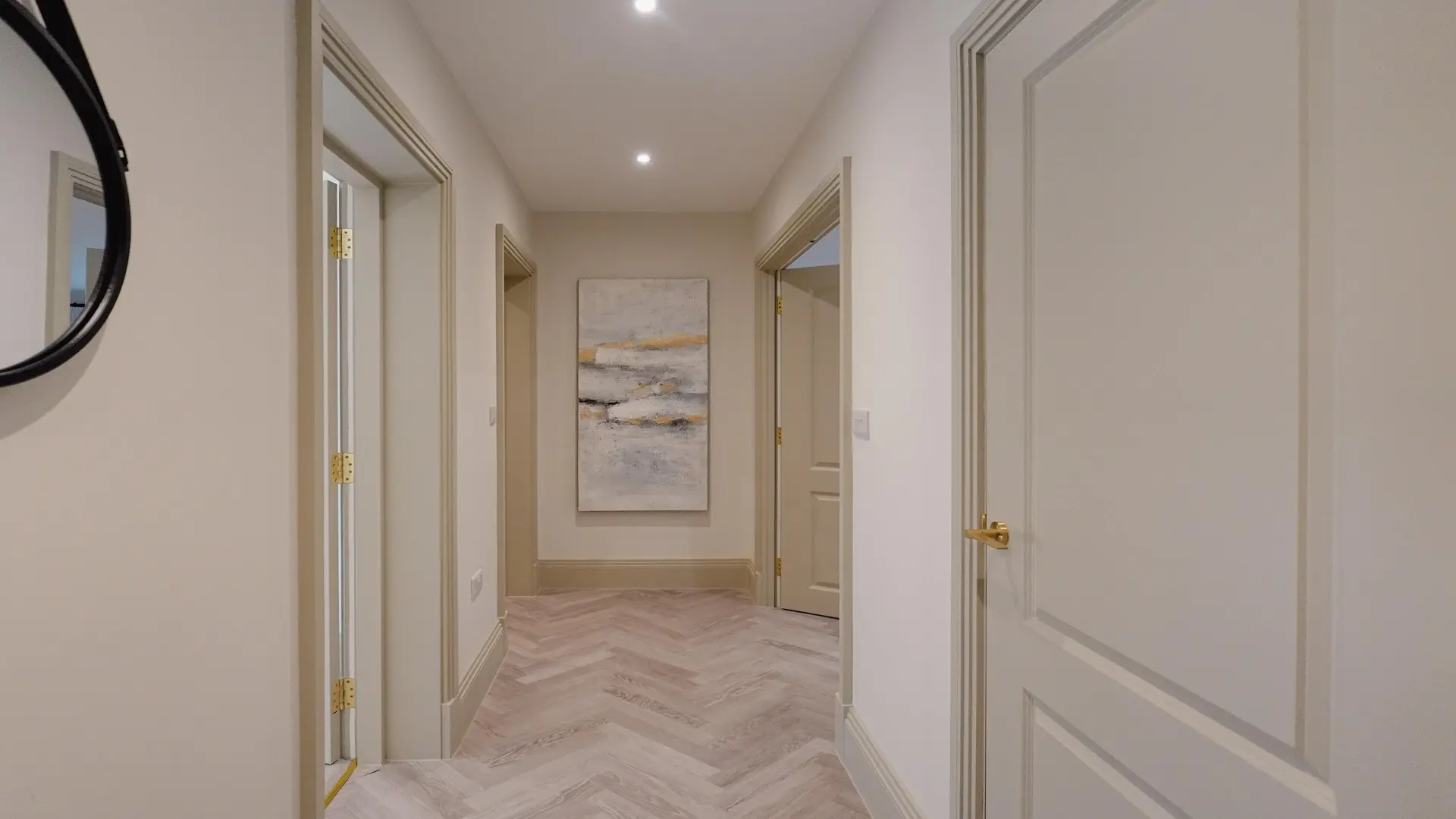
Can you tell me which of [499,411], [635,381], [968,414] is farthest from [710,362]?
[968,414]

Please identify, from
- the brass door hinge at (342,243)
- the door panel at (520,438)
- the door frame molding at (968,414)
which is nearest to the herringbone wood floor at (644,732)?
the door panel at (520,438)

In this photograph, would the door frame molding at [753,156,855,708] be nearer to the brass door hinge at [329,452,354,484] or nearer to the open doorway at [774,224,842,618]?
the open doorway at [774,224,842,618]

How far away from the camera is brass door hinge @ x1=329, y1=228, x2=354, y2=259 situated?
2.29 m

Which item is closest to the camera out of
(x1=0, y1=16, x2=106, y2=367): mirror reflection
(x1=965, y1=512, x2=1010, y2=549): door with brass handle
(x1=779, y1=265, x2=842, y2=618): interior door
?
(x1=0, y1=16, x2=106, y2=367): mirror reflection

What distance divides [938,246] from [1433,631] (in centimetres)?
120

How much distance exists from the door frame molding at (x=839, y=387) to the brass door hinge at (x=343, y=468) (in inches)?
66.7

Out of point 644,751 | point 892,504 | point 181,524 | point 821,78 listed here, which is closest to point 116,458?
point 181,524

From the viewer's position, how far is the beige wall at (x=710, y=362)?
4.51 metres

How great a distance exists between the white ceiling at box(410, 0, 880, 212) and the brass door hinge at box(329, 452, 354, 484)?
1432 millimetres

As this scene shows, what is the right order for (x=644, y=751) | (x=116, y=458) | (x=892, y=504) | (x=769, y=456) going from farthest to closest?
(x=769, y=456), (x=644, y=751), (x=892, y=504), (x=116, y=458)

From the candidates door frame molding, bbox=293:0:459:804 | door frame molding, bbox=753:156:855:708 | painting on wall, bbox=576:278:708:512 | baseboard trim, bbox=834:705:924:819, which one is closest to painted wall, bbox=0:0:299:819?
door frame molding, bbox=293:0:459:804

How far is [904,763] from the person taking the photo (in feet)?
6.23

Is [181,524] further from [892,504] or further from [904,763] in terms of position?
[904,763]

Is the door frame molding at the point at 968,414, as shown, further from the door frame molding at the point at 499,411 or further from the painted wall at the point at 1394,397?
the door frame molding at the point at 499,411
